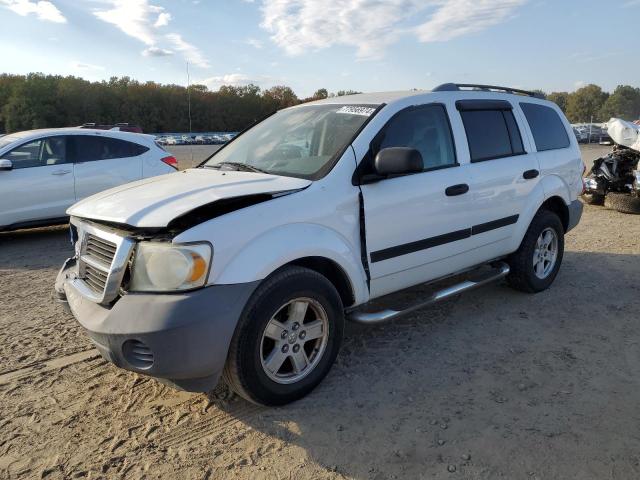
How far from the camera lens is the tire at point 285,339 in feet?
9.33

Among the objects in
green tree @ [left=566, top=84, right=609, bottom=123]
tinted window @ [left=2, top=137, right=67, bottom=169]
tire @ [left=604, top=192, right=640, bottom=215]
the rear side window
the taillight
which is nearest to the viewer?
the rear side window

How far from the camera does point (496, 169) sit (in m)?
4.40

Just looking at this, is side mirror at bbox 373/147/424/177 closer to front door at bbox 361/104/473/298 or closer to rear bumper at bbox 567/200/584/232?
front door at bbox 361/104/473/298

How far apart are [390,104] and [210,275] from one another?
6.43 feet

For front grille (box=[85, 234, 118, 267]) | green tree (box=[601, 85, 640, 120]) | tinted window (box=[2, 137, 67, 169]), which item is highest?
green tree (box=[601, 85, 640, 120])

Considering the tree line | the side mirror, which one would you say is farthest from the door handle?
the tree line

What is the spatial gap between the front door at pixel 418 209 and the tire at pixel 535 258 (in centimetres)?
100

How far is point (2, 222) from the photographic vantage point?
7270 millimetres

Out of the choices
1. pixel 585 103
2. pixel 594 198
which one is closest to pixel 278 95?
pixel 585 103

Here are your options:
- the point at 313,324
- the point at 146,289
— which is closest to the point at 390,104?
the point at 313,324

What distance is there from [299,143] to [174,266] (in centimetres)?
157

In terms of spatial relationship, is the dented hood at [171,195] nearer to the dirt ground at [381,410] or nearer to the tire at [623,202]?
the dirt ground at [381,410]

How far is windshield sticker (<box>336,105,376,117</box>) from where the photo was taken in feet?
12.3

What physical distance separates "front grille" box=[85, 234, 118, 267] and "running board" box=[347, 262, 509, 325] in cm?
158
